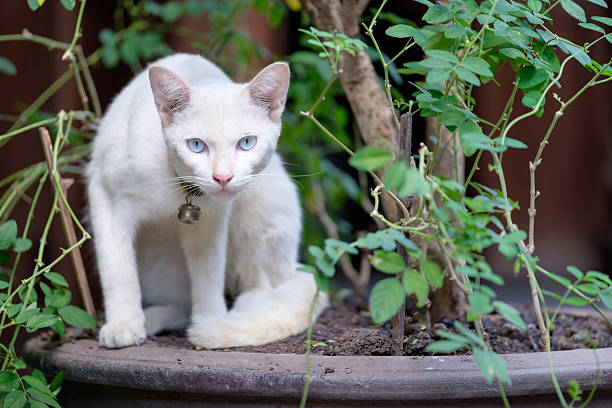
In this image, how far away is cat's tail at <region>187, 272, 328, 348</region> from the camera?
1.45 m

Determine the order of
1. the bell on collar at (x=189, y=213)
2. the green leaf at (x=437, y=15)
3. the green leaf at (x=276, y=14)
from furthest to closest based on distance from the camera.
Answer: the green leaf at (x=276, y=14)
the bell on collar at (x=189, y=213)
the green leaf at (x=437, y=15)

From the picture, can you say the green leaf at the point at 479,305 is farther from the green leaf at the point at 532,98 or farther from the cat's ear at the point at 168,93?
the cat's ear at the point at 168,93

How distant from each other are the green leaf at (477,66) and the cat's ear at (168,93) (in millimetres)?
597

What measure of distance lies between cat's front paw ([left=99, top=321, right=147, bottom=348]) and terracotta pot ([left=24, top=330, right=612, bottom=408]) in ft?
0.47

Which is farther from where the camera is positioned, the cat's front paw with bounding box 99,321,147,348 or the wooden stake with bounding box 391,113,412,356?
the cat's front paw with bounding box 99,321,147,348

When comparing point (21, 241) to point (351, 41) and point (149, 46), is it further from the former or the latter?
point (149, 46)

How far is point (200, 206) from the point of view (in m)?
1.57

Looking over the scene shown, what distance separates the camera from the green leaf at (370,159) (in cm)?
92

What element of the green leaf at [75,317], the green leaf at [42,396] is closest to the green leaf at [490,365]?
the green leaf at [42,396]

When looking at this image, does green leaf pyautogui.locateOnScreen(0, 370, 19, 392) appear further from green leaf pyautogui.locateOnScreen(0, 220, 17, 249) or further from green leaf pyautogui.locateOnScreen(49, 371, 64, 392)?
green leaf pyautogui.locateOnScreen(0, 220, 17, 249)

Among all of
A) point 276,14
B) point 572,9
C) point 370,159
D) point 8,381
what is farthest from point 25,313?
point 276,14

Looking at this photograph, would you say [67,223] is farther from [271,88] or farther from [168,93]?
[271,88]

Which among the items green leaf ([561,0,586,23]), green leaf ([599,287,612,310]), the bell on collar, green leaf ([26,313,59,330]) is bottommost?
green leaf ([26,313,59,330])

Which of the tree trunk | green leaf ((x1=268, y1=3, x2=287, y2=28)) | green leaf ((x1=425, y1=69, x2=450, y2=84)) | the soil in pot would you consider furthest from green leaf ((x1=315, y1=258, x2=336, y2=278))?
green leaf ((x1=268, y1=3, x2=287, y2=28))
